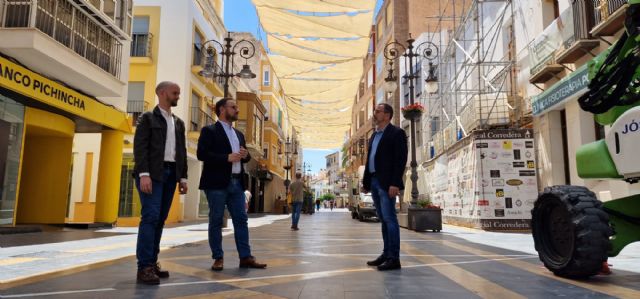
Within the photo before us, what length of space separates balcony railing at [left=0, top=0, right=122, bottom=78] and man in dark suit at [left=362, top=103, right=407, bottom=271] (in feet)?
29.8

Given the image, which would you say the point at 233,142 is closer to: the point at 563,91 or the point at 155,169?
the point at 155,169

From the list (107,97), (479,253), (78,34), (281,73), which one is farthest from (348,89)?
(479,253)

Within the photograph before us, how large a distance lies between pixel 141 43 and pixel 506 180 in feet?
51.6

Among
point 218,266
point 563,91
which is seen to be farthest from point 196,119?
point 218,266

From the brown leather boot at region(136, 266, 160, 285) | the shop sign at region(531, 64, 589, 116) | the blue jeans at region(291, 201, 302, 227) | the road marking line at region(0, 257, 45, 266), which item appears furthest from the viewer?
the blue jeans at region(291, 201, 302, 227)

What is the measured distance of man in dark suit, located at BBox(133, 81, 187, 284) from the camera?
161 inches

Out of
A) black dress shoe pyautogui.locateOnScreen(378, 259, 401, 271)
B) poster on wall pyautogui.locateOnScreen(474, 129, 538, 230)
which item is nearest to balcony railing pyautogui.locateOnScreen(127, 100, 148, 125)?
poster on wall pyautogui.locateOnScreen(474, 129, 538, 230)

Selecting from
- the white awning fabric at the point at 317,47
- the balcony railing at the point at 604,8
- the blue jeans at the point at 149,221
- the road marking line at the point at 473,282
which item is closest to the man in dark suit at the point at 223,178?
the blue jeans at the point at 149,221

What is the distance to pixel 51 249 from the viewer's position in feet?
24.0

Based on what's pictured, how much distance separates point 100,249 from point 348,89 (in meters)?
35.2

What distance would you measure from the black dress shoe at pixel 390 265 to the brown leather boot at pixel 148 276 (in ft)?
7.38

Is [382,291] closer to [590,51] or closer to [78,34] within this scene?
[590,51]

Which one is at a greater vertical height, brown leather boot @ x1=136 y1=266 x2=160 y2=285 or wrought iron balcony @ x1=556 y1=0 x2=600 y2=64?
wrought iron balcony @ x1=556 y1=0 x2=600 y2=64

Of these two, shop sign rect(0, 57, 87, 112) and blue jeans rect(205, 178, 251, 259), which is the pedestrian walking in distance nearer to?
shop sign rect(0, 57, 87, 112)
